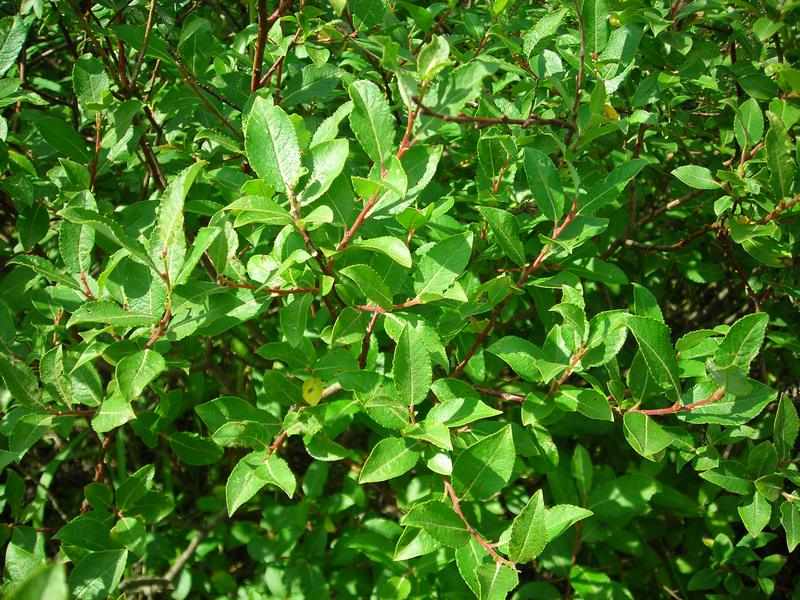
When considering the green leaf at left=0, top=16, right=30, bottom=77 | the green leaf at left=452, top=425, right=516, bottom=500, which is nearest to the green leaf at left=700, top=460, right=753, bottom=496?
the green leaf at left=452, top=425, right=516, bottom=500

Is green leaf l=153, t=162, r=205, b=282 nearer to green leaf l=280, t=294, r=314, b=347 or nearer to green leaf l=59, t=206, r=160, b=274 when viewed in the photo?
green leaf l=59, t=206, r=160, b=274

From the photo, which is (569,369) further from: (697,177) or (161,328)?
(161,328)

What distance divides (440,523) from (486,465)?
4.9 inches

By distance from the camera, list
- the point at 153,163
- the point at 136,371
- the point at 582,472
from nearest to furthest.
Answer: the point at 136,371 → the point at 153,163 → the point at 582,472

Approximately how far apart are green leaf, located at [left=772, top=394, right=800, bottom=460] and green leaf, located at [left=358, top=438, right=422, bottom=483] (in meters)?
0.71

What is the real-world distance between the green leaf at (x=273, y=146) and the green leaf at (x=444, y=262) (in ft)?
0.93

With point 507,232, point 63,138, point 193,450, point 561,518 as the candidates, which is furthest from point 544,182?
point 63,138

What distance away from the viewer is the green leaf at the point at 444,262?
1226 mm

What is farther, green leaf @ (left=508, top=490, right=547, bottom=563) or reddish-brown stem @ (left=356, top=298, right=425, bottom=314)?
reddish-brown stem @ (left=356, top=298, right=425, bottom=314)

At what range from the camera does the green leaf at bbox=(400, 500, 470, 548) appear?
3.68 ft

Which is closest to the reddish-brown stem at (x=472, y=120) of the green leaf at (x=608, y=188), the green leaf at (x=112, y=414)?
the green leaf at (x=608, y=188)

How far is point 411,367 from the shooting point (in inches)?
45.8

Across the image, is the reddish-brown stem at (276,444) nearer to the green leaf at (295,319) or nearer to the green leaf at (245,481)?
the green leaf at (245,481)

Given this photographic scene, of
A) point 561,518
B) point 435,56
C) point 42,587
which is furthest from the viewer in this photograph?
point 561,518
